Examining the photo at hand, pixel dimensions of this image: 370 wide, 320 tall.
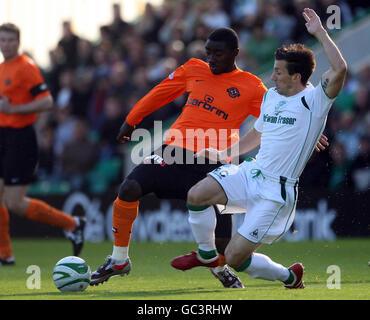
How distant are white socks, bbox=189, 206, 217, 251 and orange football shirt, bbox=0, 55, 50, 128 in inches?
140

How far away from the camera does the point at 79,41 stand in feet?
58.1

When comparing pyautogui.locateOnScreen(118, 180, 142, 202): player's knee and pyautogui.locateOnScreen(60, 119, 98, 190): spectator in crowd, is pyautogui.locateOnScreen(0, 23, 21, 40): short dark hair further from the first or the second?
pyautogui.locateOnScreen(60, 119, 98, 190): spectator in crowd

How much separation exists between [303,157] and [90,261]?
4132 millimetres

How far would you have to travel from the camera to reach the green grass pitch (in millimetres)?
6879

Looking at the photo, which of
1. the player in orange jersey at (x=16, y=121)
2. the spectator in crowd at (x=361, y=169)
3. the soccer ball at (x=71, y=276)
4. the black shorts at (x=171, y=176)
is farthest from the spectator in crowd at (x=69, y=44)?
the soccer ball at (x=71, y=276)

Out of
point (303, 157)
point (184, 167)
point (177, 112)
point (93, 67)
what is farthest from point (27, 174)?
point (93, 67)

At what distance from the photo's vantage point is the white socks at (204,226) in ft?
24.5

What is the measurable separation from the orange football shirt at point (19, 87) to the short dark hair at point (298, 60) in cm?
403

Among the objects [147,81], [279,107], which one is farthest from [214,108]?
[147,81]

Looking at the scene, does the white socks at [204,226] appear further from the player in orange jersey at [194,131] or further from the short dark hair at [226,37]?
the short dark hair at [226,37]

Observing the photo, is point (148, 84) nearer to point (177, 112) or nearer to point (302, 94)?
point (177, 112)

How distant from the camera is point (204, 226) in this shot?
7512 mm

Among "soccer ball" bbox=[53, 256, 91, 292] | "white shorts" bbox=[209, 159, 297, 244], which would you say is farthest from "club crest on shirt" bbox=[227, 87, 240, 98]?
"soccer ball" bbox=[53, 256, 91, 292]

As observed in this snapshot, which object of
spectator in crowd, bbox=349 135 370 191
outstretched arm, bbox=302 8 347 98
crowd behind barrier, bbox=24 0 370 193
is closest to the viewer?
outstretched arm, bbox=302 8 347 98
